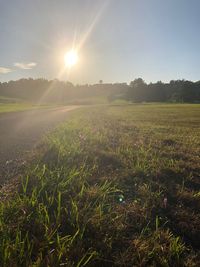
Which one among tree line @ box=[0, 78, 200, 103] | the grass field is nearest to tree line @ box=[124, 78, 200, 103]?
tree line @ box=[0, 78, 200, 103]

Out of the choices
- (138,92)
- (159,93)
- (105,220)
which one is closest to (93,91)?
(138,92)

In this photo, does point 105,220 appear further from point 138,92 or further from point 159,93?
point 159,93

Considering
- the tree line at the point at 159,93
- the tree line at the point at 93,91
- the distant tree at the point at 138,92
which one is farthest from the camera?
the distant tree at the point at 138,92

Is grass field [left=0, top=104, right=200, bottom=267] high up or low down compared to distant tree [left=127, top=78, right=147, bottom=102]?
up

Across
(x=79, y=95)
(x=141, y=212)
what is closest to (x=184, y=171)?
(x=141, y=212)

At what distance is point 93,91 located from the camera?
19675 cm

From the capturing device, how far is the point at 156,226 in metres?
3.76

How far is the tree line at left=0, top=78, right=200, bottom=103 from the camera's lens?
4397 inches

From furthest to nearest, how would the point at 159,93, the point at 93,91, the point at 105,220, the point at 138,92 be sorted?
the point at 93,91, the point at 159,93, the point at 138,92, the point at 105,220

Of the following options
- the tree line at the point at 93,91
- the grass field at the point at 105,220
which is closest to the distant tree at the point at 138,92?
the tree line at the point at 93,91

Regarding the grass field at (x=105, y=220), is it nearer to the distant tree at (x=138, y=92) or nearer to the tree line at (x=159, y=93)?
the distant tree at (x=138, y=92)

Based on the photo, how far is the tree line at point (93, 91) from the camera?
112 metres

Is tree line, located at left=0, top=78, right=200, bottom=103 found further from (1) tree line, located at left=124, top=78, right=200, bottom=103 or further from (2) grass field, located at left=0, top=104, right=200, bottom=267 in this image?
(2) grass field, located at left=0, top=104, right=200, bottom=267

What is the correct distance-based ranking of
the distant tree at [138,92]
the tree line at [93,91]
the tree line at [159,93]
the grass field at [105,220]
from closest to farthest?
the grass field at [105,220]
the tree line at [159,93]
the tree line at [93,91]
the distant tree at [138,92]
